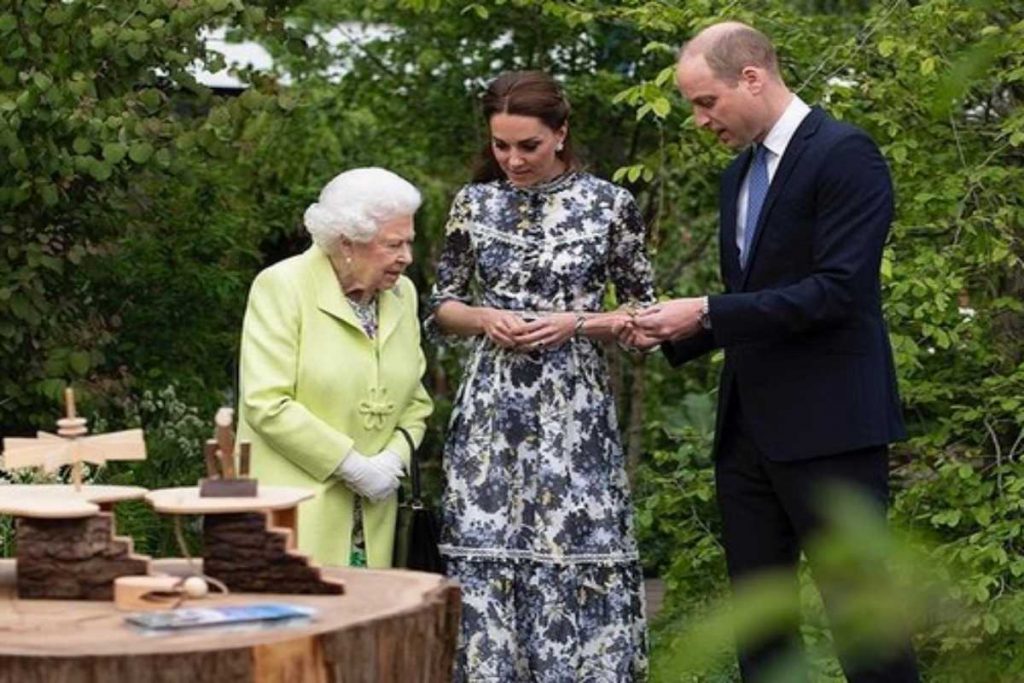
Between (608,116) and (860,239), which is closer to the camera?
(860,239)

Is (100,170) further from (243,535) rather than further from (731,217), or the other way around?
(243,535)

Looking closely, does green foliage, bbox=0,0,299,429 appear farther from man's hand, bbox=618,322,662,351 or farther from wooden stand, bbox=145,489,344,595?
wooden stand, bbox=145,489,344,595

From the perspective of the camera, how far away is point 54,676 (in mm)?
2939

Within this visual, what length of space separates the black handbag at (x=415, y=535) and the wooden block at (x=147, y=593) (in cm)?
167

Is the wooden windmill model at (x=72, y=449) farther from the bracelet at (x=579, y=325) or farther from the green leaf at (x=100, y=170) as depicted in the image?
the green leaf at (x=100, y=170)

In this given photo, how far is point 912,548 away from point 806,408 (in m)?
3.23

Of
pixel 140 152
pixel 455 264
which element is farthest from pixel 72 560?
pixel 140 152

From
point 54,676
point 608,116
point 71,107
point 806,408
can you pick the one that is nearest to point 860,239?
point 806,408

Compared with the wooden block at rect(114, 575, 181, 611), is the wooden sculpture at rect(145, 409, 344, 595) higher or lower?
higher

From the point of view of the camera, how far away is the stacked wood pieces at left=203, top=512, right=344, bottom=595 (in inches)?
132

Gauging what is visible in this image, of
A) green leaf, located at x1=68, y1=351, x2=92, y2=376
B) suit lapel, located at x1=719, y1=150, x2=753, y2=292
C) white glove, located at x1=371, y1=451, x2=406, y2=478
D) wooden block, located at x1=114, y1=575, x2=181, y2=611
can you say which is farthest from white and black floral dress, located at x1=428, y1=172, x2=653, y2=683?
wooden block, located at x1=114, y1=575, x2=181, y2=611

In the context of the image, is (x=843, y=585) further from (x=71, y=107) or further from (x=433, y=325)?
(x=71, y=107)

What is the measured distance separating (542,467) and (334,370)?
68 cm

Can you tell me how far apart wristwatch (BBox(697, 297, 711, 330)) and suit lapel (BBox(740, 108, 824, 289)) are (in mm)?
185
